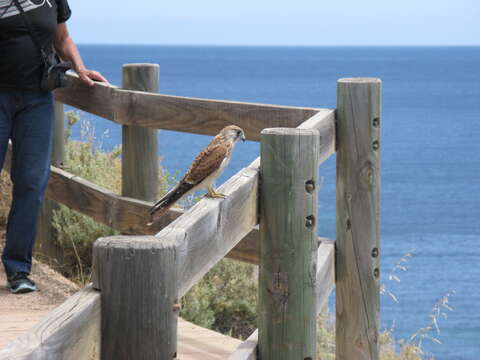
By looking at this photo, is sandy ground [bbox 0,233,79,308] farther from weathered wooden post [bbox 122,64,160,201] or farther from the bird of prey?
the bird of prey

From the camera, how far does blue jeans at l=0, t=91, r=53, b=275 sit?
4.99 m

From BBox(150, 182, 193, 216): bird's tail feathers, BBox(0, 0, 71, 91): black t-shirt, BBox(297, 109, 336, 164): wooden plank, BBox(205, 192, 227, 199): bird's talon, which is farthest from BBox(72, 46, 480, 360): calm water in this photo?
BBox(205, 192, 227, 199): bird's talon

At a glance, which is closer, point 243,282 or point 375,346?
point 375,346

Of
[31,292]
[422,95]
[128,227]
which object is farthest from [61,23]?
[422,95]

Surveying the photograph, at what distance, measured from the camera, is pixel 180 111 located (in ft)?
15.9

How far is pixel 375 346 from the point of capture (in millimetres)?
4605

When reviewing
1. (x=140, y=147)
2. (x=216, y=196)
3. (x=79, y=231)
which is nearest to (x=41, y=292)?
(x=79, y=231)

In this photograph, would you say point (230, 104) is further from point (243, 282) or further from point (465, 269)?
point (465, 269)

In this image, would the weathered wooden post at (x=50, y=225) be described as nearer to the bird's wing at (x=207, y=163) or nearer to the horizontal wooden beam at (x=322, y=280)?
the horizontal wooden beam at (x=322, y=280)

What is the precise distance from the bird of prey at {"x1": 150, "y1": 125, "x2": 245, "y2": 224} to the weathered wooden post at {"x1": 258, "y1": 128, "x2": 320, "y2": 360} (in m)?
0.23

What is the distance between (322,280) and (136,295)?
204 cm

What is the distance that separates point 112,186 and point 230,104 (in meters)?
2.88

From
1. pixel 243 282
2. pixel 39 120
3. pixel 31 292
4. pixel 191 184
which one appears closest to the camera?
pixel 191 184

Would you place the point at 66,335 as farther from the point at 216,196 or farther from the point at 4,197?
the point at 4,197
